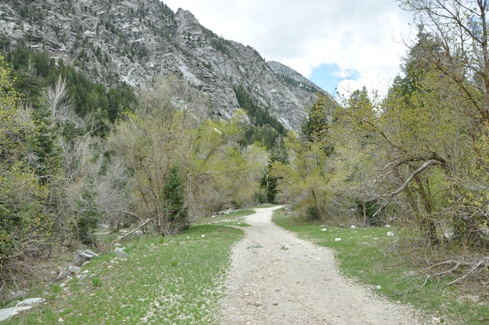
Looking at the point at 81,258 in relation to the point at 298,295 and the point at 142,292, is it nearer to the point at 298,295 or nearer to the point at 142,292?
the point at 142,292

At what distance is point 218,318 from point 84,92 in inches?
2780

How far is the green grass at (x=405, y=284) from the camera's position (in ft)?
21.6

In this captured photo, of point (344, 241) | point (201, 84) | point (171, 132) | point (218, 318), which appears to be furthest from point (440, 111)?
point (201, 84)

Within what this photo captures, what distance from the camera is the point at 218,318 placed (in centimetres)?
697

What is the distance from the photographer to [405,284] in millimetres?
8289

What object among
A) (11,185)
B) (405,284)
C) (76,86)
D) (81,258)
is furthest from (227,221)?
(76,86)

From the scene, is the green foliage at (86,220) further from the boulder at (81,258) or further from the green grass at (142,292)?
the green grass at (142,292)

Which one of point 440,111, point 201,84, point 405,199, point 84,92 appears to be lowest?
point 405,199

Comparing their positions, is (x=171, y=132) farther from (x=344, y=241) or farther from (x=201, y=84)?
(x=201, y=84)

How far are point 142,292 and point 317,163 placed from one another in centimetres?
2277

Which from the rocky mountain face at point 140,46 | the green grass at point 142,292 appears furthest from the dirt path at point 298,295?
the rocky mountain face at point 140,46

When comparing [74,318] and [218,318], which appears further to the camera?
[218,318]

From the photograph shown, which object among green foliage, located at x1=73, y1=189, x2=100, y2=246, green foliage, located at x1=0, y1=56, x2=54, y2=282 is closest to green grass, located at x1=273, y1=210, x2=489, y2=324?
green foliage, located at x1=0, y1=56, x2=54, y2=282

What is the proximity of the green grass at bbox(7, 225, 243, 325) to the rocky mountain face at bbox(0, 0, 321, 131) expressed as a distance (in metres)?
48.7
